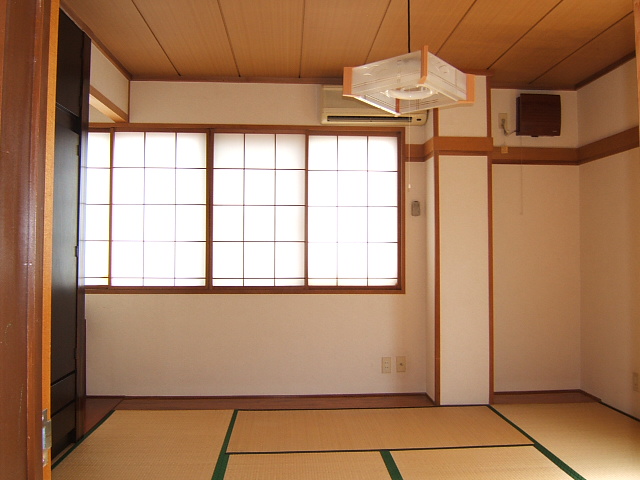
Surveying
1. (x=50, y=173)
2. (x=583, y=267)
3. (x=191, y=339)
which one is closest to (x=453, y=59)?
(x=583, y=267)

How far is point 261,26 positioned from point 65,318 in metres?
2.31

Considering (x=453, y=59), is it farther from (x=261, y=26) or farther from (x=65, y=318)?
(x=65, y=318)

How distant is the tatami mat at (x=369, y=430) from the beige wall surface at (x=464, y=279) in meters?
0.25

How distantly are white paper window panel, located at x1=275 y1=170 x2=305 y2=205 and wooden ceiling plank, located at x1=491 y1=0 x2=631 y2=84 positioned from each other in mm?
1918

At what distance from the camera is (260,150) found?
4.50m

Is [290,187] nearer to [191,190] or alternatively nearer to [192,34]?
[191,190]

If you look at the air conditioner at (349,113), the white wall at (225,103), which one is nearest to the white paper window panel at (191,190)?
the white wall at (225,103)

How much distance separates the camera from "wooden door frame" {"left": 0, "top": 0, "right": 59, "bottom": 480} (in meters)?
0.84

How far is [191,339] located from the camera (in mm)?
4352

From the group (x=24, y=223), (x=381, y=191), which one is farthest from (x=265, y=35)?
(x=24, y=223)

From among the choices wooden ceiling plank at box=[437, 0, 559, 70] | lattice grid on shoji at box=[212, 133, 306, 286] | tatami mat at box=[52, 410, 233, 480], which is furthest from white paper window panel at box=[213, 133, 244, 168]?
tatami mat at box=[52, 410, 233, 480]

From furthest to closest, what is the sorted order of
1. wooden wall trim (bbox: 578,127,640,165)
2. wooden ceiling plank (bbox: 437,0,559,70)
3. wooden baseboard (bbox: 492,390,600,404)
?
wooden baseboard (bbox: 492,390,600,404)
wooden wall trim (bbox: 578,127,640,165)
wooden ceiling plank (bbox: 437,0,559,70)

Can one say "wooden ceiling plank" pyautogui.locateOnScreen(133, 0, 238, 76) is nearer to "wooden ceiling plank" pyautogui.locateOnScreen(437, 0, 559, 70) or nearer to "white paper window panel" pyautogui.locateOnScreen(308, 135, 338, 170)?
"white paper window panel" pyautogui.locateOnScreen(308, 135, 338, 170)

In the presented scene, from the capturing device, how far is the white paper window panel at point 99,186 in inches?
175
